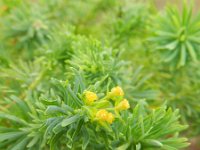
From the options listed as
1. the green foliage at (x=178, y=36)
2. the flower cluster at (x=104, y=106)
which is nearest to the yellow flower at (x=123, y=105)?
the flower cluster at (x=104, y=106)

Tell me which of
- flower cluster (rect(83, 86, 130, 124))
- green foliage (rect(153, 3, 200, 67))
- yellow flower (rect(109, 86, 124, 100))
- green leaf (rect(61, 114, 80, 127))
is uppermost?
green foliage (rect(153, 3, 200, 67))

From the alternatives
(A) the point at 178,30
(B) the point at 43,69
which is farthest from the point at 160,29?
(B) the point at 43,69

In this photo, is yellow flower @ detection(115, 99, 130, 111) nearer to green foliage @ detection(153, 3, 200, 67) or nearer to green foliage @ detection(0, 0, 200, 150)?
green foliage @ detection(0, 0, 200, 150)

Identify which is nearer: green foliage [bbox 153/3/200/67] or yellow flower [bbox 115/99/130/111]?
yellow flower [bbox 115/99/130/111]

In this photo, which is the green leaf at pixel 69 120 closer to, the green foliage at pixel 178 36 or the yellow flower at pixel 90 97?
the yellow flower at pixel 90 97

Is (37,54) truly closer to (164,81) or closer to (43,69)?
(43,69)

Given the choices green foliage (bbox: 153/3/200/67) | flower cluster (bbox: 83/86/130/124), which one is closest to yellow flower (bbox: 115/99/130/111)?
flower cluster (bbox: 83/86/130/124)

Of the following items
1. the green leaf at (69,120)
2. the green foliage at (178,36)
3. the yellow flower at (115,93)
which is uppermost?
the green foliage at (178,36)

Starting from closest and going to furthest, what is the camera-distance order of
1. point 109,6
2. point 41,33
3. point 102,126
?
point 102,126 < point 41,33 < point 109,6
